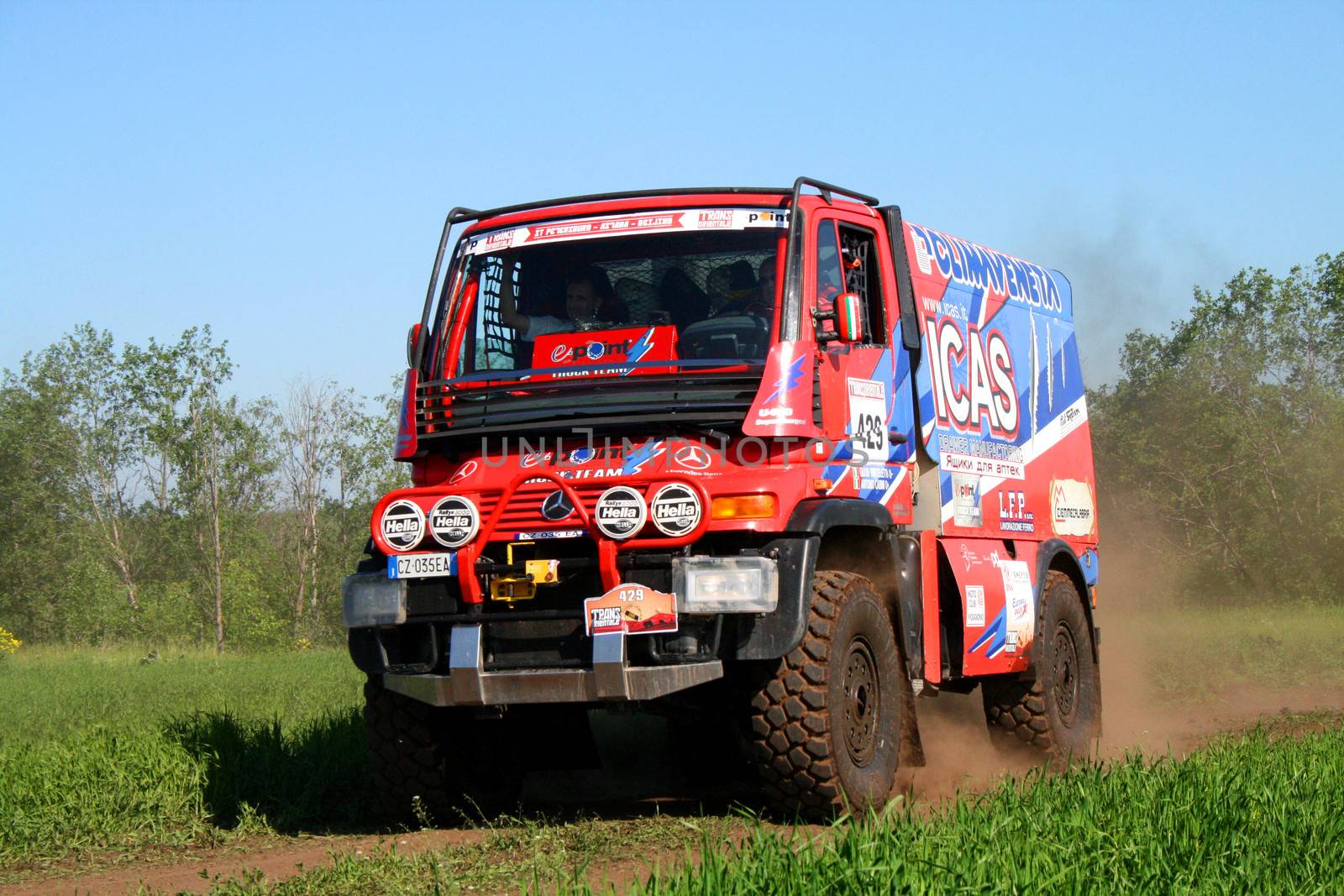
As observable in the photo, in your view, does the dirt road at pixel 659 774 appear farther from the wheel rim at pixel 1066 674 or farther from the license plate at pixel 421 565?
the license plate at pixel 421 565

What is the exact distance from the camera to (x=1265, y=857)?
476 centimetres

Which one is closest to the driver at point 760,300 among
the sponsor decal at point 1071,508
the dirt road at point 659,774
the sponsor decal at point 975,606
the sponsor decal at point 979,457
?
the sponsor decal at point 979,457

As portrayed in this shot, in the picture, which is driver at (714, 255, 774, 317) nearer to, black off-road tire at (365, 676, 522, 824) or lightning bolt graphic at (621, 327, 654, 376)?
lightning bolt graphic at (621, 327, 654, 376)

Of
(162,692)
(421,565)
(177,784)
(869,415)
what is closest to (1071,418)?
(869,415)

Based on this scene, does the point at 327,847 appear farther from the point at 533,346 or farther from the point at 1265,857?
the point at 1265,857

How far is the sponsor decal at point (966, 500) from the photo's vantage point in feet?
27.0

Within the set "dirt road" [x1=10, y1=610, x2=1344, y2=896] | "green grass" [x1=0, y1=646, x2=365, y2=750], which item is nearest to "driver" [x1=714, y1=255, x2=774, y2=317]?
"dirt road" [x1=10, y1=610, x2=1344, y2=896]

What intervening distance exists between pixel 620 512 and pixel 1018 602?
3.53 meters

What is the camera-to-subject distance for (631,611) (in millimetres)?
6176

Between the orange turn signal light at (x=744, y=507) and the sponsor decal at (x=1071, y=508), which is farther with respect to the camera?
the sponsor decal at (x=1071, y=508)

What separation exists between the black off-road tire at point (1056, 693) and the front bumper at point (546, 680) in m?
3.49

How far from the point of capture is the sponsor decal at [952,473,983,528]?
27.0ft

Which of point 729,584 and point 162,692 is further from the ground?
point 729,584

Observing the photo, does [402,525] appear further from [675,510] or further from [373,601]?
[675,510]
